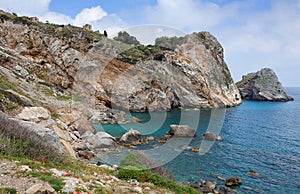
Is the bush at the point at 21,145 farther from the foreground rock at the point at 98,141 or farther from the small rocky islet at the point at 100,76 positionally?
the foreground rock at the point at 98,141

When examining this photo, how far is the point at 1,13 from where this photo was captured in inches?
2245

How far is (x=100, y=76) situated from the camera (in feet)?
206

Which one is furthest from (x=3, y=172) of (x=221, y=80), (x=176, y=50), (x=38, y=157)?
(x=221, y=80)

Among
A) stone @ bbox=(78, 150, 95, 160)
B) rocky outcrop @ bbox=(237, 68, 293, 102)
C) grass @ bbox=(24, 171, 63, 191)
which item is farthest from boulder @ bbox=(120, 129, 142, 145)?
rocky outcrop @ bbox=(237, 68, 293, 102)

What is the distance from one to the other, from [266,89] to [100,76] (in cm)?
9185

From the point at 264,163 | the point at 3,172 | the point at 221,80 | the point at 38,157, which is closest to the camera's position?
the point at 3,172

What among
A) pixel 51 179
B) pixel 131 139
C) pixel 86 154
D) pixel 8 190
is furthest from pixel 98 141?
pixel 8 190

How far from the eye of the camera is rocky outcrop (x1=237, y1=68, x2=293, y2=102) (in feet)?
376

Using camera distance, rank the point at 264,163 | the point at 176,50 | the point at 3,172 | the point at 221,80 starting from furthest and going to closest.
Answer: the point at 221,80, the point at 176,50, the point at 264,163, the point at 3,172

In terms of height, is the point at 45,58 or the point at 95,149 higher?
the point at 45,58

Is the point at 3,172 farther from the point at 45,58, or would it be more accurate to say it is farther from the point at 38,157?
the point at 45,58

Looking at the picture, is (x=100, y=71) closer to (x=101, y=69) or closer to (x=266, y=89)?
(x=101, y=69)

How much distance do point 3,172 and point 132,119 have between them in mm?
43173

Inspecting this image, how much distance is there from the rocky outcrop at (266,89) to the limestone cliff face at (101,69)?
43.6 metres
